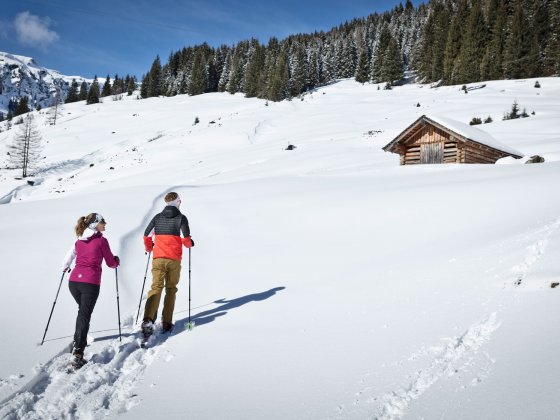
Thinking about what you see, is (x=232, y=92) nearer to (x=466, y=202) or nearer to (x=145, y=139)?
(x=145, y=139)

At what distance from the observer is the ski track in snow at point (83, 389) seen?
138 inches

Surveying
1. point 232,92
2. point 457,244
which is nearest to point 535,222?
point 457,244

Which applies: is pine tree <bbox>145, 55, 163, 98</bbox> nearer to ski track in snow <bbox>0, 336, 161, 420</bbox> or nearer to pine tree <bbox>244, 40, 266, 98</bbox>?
pine tree <bbox>244, 40, 266, 98</bbox>

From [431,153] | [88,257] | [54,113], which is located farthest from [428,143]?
[54,113]

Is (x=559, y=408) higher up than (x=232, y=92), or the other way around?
(x=232, y=92)

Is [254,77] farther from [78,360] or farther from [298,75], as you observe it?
[78,360]

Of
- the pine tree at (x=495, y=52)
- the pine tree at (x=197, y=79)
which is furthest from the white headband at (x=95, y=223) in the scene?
the pine tree at (x=197, y=79)

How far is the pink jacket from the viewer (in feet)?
16.0

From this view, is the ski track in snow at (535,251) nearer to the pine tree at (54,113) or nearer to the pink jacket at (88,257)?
the pink jacket at (88,257)

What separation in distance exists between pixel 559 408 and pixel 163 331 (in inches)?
194

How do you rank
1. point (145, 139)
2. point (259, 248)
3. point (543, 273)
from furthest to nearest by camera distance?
point (145, 139) < point (259, 248) < point (543, 273)

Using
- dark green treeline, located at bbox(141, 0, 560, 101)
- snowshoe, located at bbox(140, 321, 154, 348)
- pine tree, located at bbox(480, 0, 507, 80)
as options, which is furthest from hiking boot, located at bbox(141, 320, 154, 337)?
pine tree, located at bbox(480, 0, 507, 80)

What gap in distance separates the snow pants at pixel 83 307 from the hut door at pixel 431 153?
20795mm

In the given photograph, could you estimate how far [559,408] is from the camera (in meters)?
2.74
